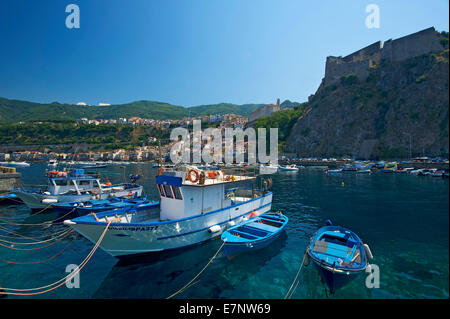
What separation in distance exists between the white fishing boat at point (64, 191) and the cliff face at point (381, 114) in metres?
79.3

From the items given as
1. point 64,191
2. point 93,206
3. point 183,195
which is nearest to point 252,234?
point 183,195

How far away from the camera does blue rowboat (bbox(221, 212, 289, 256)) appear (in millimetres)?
11094

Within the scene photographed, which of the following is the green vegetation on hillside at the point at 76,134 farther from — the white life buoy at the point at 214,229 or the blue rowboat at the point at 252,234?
the white life buoy at the point at 214,229

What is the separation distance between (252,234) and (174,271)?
499cm

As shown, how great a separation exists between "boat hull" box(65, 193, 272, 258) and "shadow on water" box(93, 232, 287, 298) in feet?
1.53

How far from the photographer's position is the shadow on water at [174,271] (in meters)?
8.58

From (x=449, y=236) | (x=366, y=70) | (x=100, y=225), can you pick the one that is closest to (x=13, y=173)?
(x=100, y=225)

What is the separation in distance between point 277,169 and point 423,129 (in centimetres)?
4589

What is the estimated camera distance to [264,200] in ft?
Result: 59.9

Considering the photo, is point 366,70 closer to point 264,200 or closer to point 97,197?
point 264,200

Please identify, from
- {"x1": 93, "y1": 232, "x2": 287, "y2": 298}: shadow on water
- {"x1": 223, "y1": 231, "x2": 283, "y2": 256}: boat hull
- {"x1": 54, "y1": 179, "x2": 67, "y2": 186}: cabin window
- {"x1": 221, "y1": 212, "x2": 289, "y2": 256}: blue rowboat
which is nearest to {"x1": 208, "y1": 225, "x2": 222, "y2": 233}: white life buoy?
{"x1": 221, "y1": 212, "x2": 289, "y2": 256}: blue rowboat

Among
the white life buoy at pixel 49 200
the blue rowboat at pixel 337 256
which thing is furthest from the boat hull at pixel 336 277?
the white life buoy at pixel 49 200
